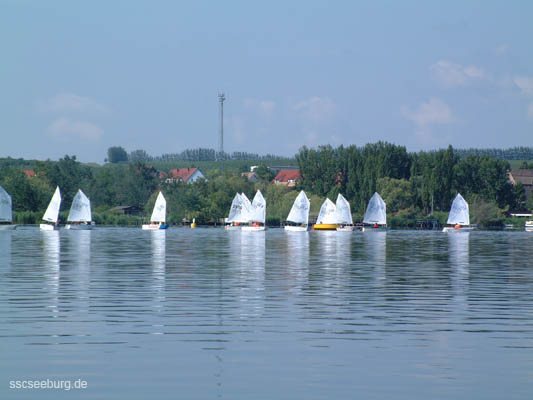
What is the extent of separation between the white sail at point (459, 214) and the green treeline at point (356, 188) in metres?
11.5

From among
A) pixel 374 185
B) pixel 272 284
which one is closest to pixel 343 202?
pixel 374 185

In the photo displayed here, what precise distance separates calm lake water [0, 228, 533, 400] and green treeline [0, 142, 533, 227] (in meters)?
133

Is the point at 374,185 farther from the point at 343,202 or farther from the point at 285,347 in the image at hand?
the point at 285,347

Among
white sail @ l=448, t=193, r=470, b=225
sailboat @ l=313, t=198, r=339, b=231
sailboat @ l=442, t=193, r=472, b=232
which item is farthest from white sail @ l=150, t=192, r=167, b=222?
Answer: white sail @ l=448, t=193, r=470, b=225

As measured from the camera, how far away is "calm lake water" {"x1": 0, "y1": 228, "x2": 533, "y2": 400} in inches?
589

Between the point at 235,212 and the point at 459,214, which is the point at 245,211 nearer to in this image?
the point at 235,212

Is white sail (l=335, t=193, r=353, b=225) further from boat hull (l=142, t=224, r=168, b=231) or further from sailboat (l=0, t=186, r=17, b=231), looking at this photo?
sailboat (l=0, t=186, r=17, b=231)

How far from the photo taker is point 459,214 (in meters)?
154

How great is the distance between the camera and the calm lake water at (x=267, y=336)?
14961mm

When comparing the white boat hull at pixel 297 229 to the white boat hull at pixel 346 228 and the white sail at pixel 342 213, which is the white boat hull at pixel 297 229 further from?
the white sail at pixel 342 213

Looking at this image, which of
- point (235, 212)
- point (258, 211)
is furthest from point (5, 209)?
point (258, 211)

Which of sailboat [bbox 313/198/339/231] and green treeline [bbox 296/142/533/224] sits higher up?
green treeline [bbox 296/142/533/224]

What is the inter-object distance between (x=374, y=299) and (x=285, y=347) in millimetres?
10302

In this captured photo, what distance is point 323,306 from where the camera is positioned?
26375 millimetres
